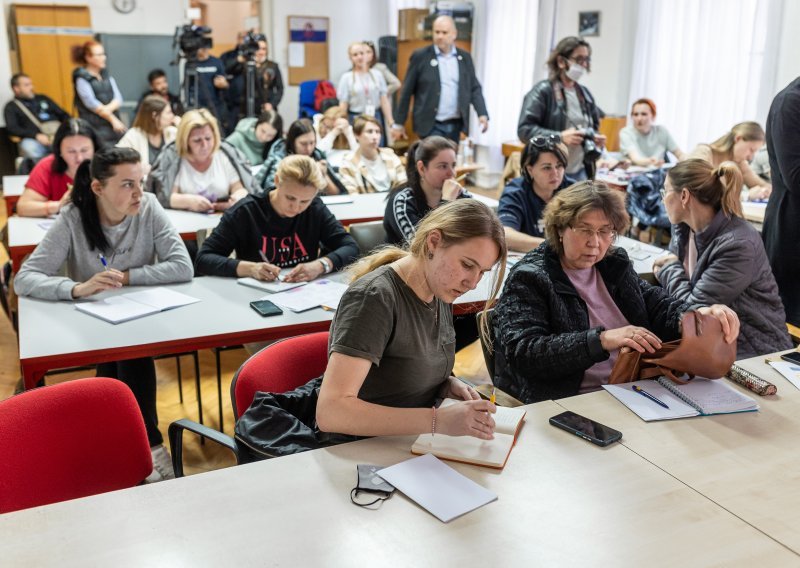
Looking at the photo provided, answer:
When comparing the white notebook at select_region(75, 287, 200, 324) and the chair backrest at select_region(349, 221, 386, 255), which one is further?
the chair backrest at select_region(349, 221, 386, 255)

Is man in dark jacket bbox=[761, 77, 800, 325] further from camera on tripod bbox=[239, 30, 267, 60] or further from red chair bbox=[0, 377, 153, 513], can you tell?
camera on tripod bbox=[239, 30, 267, 60]

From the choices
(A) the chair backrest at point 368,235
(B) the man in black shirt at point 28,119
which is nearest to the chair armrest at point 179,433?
(A) the chair backrest at point 368,235

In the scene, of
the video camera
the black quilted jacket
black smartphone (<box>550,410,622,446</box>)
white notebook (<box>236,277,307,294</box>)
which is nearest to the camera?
black smartphone (<box>550,410,622,446</box>)

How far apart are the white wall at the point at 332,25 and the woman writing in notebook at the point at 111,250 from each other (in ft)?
26.2

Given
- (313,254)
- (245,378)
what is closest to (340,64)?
(313,254)

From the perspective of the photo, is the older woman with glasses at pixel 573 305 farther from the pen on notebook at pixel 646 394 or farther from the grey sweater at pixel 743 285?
the grey sweater at pixel 743 285

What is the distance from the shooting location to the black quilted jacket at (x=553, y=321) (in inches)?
82.2

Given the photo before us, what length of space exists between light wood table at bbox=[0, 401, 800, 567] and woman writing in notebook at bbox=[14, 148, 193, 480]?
4.16 ft

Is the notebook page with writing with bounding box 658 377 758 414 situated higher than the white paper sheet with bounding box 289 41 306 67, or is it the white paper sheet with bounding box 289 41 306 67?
the white paper sheet with bounding box 289 41 306 67

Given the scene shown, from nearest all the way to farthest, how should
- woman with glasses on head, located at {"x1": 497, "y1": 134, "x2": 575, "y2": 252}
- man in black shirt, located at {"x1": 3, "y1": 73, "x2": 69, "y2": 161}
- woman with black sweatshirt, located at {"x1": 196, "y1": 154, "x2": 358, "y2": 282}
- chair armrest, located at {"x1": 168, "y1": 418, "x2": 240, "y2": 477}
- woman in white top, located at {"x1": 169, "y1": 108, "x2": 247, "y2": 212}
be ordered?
chair armrest, located at {"x1": 168, "y1": 418, "x2": 240, "y2": 477} → woman with black sweatshirt, located at {"x1": 196, "y1": 154, "x2": 358, "y2": 282} → woman with glasses on head, located at {"x1": 497, "y1": 134, "x2": 575, "y2": 252} → woman in white top, located at {"x1": 169, "y1": 108, "x2": 247, "y2": 212} → man in black shirt, located at {"x1": 3, "y1": 73, "x2": 69, "y2": 161}

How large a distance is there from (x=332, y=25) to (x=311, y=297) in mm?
8548

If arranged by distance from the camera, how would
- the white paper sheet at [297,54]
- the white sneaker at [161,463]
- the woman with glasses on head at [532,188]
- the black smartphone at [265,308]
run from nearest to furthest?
the white sneaker at [161,463], the black smartphone at [265,308], the woman with glasses on head at [532,188], the white paper sheet at [297,54]

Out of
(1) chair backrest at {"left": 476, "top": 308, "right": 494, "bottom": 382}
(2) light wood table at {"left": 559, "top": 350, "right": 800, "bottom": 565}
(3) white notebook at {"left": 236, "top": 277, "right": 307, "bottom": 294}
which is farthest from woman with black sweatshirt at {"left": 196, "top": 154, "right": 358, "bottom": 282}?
(2) light wood table at {"left": 559, "top": 350, "right": 800, "bottom": 565}

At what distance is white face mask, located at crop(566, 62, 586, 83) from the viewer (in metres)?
4.74
